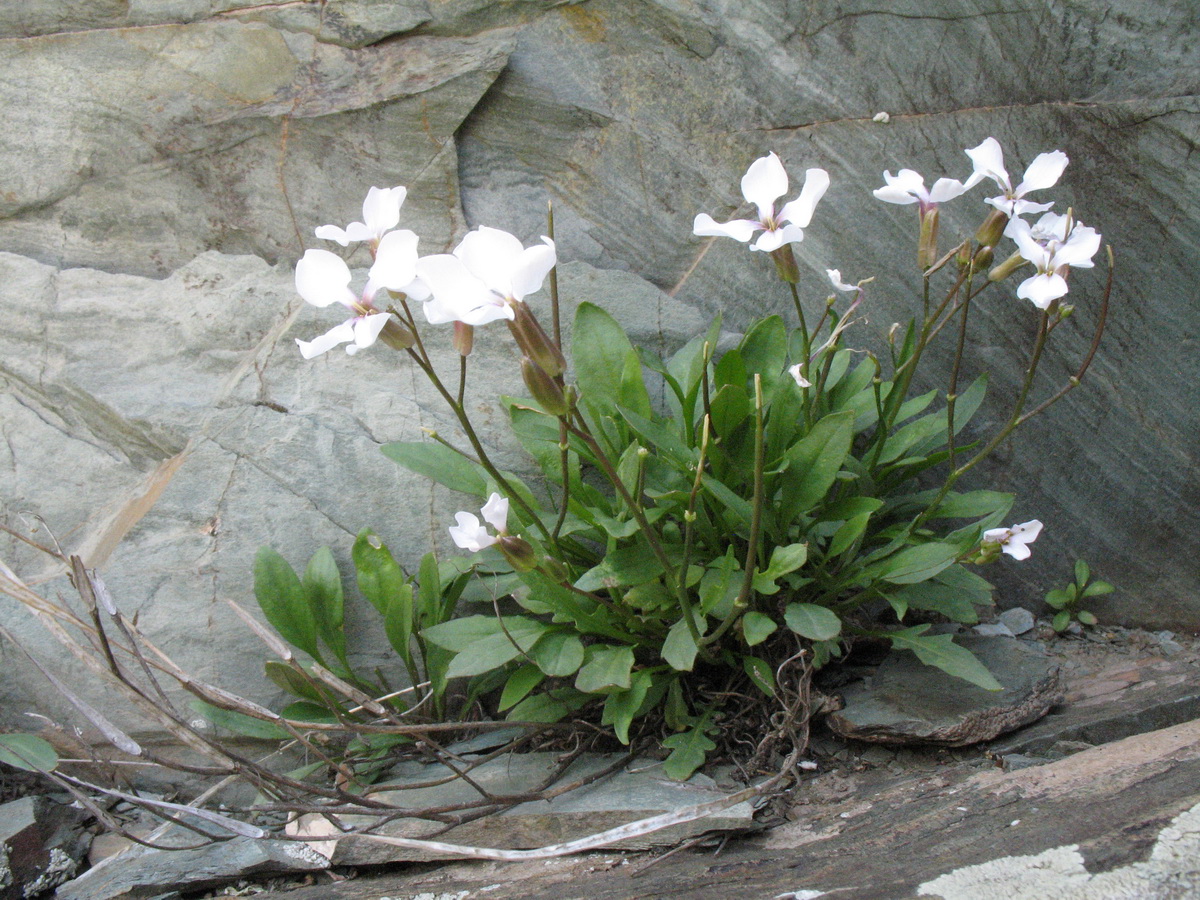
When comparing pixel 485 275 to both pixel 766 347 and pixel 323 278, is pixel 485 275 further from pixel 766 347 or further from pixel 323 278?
pixel 766 347

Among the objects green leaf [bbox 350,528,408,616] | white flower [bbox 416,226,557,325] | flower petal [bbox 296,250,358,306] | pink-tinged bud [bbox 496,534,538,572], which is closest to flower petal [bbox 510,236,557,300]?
white flower [bbox 416,226,557,325]

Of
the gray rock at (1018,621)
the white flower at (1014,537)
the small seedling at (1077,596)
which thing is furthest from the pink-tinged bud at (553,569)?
the small seedling at (1077,596)

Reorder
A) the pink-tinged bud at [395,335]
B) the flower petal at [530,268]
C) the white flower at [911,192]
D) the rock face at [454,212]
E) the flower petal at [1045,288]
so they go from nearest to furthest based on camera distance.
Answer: the flower petal at [530,268] → the pink-tinged bud at [395,335] → the flower petal at [1045,288] → the white flower at [911,192] → the rock face at [454,212]

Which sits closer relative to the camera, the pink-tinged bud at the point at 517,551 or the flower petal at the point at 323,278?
the flower petal at the point at 323,278

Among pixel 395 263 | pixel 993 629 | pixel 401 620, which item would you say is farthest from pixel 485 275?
pixel 993 629

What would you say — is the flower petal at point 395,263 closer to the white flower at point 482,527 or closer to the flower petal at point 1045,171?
the white flower at point 482,527

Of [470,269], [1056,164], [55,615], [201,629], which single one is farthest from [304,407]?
[1056,164]
